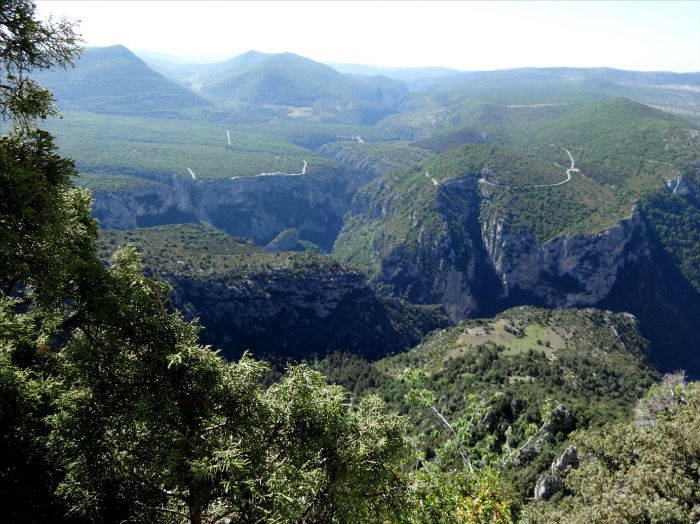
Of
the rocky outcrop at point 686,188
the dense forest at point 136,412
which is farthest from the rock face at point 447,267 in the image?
the dense forest at point 136,412

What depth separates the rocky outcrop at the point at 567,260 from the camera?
14488 centimetres

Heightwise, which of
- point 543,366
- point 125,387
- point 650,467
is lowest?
point 543,366

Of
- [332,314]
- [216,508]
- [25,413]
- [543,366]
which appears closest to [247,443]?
[216,508]

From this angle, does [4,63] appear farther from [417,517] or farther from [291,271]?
[291,271]

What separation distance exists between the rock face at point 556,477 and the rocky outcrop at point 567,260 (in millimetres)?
129267

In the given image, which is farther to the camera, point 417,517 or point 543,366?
point 543,366

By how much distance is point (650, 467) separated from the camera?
20672mm

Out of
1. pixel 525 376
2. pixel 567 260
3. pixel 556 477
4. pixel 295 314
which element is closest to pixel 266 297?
pixel 295 314

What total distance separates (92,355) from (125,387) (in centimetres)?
118

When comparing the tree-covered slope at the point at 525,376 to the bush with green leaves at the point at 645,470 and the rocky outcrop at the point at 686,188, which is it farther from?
the rocky outcrop at the point at 686,188

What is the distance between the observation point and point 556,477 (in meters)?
34.8

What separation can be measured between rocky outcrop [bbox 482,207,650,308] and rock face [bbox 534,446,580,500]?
129267mm

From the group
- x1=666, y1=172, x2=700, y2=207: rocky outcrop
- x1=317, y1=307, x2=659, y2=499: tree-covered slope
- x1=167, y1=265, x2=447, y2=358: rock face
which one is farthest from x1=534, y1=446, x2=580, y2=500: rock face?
x1=666, y1=172, x2=700, y2=207: rocky outcrop

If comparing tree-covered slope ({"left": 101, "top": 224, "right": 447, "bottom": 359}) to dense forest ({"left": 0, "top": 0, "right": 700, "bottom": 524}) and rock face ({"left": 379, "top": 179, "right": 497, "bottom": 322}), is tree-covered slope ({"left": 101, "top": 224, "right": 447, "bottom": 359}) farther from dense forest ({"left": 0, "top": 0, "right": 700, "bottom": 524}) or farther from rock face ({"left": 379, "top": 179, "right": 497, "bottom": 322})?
dense forest ({"left": 0, "top": 0, "right": 700, "bottom": 524})
